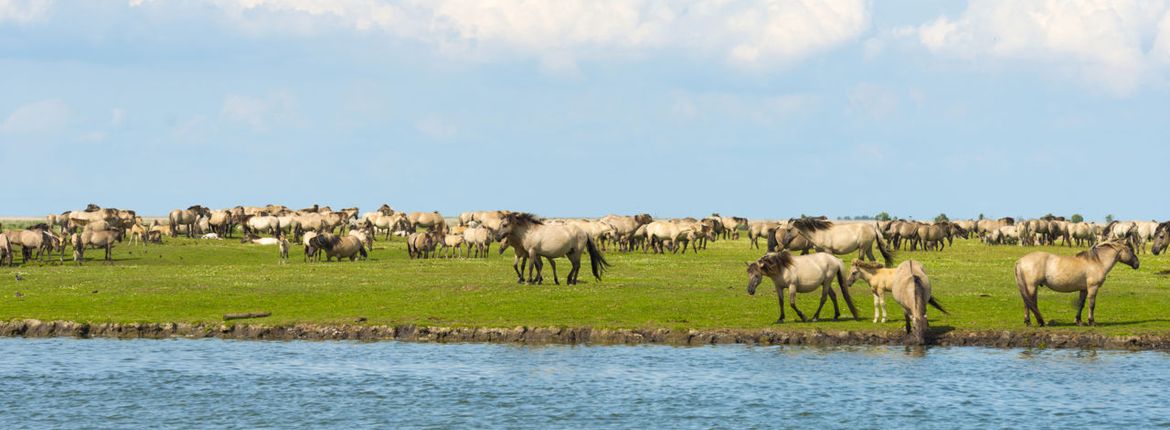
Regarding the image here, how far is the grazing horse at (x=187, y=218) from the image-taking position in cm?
8688

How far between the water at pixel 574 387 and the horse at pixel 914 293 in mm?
777

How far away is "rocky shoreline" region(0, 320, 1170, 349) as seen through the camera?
29805mm

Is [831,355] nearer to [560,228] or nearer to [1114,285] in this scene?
[560,228]

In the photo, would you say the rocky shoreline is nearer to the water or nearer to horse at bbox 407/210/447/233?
the water

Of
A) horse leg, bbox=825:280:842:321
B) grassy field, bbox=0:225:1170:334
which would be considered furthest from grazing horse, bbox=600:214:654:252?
horse leg, bbox=825:280:842:321

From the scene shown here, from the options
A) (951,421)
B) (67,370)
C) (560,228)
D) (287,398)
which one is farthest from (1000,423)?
(560,228)

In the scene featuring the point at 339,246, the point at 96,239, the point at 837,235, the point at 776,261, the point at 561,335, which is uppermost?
the point at 837,235

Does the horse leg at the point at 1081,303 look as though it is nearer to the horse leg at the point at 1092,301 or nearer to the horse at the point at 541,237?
the horse leg at the point at 1092,301

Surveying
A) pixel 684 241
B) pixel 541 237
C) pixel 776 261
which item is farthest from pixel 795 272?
pixel 684 241

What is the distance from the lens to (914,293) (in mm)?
29078

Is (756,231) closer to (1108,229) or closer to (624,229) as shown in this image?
(624,229)

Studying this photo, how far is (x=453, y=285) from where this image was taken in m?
41.9

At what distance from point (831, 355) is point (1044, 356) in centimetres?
447

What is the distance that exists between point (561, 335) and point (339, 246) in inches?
1239
